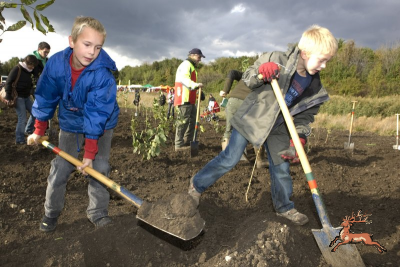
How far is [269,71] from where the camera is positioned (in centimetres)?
233

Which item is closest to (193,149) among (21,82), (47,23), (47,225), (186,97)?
(186,97)

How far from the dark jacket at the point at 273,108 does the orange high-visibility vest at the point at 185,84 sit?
2.78 meters

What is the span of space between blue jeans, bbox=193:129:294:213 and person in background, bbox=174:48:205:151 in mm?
2745

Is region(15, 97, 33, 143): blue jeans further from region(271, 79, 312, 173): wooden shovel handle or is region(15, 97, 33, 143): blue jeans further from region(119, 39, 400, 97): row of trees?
region(119, 39, 400, 97): row of trees

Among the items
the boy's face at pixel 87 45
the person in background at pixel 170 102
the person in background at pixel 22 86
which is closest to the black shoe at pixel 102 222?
the boy's face at pixel 87 45

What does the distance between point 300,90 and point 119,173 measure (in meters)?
2.55

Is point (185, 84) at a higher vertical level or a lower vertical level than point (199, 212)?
higher

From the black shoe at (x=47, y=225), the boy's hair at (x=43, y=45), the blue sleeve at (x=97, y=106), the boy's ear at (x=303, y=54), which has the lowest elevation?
the black shoe at (x=47, y=225)

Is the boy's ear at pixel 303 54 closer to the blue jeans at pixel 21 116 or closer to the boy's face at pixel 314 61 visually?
the boy's face at pixel 314 61

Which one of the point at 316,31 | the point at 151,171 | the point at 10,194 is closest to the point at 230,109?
the point at 151,171

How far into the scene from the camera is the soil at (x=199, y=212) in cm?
213

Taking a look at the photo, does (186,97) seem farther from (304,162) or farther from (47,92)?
(304,162)

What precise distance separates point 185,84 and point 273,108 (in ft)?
9.92

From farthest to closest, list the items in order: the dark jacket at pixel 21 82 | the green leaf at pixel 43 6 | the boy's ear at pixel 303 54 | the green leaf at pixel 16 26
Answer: the dark jacket at pixel 21 82, the boy's ear at pixel 303 54, the green leaf at pixel 16 26, the green leaf at pixel 43 6
